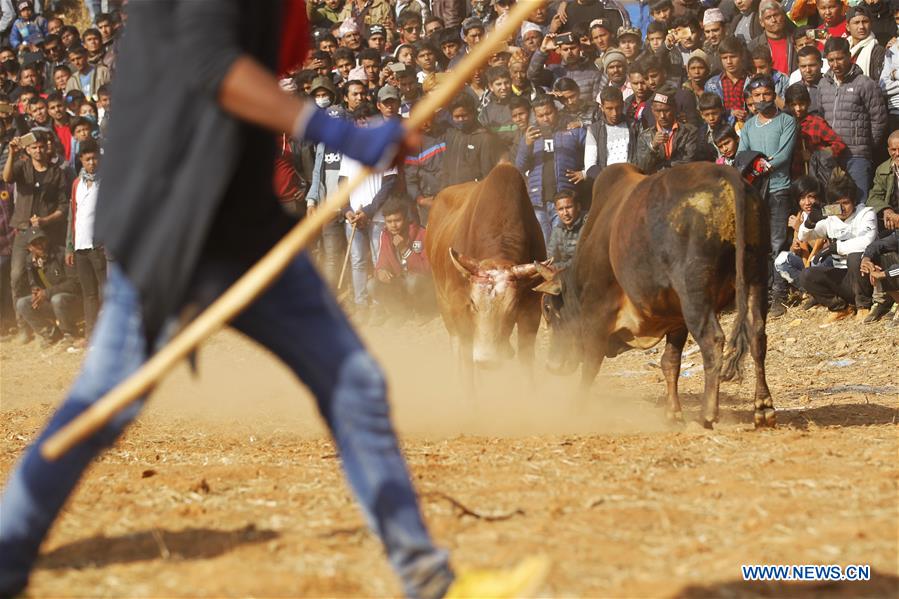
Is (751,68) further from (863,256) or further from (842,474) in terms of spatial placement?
(842,474)

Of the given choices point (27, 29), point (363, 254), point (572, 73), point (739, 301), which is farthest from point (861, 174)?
point (27, 29)

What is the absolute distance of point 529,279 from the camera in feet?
35.6

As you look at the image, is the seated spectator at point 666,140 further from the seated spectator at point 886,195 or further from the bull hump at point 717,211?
the bull hump at point 717,211

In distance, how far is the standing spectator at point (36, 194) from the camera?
1720cm

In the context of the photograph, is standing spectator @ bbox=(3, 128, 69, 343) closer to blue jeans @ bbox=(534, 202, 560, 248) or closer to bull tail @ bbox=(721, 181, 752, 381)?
blue jeans @ bbox=(534, 202, 560, 248)

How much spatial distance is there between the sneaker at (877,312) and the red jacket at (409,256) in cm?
528

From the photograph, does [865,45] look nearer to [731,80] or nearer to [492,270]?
[731,80]

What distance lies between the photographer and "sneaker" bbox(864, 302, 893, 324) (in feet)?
39.1

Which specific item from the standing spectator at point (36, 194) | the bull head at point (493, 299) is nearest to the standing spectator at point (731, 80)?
the bull head at point (493, 299)

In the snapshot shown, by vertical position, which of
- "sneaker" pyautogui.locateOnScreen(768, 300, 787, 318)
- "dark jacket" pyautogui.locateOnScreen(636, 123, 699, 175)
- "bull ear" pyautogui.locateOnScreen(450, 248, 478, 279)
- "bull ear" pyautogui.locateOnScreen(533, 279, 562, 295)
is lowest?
"sneaker" pyautogui.locateOnScreen(768, 300, 787, 318)

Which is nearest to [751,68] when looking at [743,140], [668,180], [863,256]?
[743,140]

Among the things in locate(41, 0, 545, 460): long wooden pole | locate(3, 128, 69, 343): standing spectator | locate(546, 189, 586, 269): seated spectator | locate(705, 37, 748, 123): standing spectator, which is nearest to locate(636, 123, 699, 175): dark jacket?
locate(705, 37, 748, 123): standing spectator

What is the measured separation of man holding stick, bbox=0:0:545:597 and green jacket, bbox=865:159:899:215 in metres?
8.89

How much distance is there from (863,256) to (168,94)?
30.8ft
